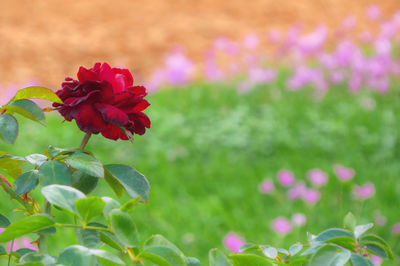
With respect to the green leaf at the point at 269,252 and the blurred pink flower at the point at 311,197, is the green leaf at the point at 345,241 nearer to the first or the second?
the green leaf at the point at 269,252

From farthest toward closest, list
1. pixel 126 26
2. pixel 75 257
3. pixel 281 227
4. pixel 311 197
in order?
1. pixel 126 26
2. pixel 311 197
3. pixel 281 227
4. pixel 75 257

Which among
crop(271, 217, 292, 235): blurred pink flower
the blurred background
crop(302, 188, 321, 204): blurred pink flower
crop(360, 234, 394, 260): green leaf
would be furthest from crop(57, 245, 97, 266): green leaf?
crop(302, 188, 321, 204): blurred pink flower

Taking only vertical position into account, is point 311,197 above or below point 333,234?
above

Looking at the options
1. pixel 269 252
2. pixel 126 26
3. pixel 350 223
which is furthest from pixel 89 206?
pixel 126 26

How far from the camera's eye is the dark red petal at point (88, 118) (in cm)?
74

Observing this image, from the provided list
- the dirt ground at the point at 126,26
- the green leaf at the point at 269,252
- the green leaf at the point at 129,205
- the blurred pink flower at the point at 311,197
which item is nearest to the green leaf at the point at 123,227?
the green leaf at the point at 129,205

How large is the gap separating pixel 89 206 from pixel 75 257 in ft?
0.19

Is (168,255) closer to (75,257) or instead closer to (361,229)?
(75,257)

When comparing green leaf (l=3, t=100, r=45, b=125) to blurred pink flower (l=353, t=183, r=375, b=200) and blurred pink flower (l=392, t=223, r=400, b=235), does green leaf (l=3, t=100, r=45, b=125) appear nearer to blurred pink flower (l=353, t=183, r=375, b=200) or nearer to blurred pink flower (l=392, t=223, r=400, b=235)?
blurred pink flower (l=392, t=223, r=400, b=235)

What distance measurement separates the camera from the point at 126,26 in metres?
8.21

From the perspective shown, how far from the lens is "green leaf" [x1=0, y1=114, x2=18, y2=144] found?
0.74m

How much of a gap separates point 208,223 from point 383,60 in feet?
6.18

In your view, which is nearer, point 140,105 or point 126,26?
point 140,105

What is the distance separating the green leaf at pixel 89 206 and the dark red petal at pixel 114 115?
0.11m
